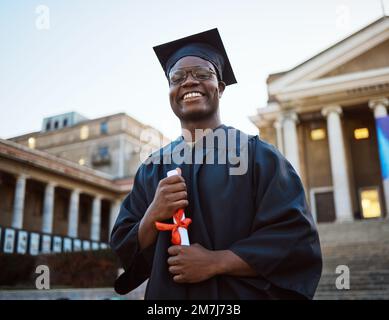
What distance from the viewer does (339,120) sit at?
82.8ft

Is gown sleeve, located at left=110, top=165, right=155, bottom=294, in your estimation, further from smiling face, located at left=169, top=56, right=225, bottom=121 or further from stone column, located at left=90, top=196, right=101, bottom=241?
stone column, located at left=90, top=196, right=101, bottom=241

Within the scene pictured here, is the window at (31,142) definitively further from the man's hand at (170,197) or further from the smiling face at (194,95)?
the man's hand at (170,197)

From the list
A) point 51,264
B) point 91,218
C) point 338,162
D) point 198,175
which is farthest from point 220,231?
point 91,218

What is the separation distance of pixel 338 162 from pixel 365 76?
5.03 m

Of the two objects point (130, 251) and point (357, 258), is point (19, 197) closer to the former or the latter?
point (357, 258)

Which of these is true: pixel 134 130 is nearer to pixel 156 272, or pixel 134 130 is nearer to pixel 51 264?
pixel 51 264

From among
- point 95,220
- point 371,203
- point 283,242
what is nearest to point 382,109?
point 371,203

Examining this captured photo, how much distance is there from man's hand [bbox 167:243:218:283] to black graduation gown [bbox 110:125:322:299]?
81mm

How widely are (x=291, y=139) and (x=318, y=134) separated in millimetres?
2582

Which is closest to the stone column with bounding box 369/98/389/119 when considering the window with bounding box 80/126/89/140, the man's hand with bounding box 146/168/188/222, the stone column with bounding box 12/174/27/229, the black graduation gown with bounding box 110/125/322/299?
the stone column with bounding box 12/174/27/229

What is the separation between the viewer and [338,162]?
2475cm

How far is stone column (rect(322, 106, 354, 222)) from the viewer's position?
24.0 meters

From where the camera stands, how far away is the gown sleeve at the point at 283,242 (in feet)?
5.86

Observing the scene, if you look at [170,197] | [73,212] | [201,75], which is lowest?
[170,197]
